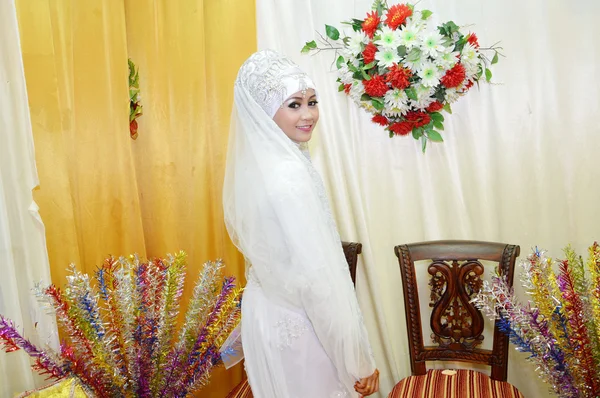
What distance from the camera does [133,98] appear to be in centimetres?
241

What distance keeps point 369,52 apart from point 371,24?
0.12 m

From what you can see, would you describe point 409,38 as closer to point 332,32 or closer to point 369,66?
point 369,66

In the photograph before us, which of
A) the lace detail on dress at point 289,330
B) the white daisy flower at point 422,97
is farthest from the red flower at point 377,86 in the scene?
the lace detail on dress at point 289,330

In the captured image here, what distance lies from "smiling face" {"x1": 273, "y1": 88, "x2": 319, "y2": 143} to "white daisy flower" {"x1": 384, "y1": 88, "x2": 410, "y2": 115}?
2.21 ft

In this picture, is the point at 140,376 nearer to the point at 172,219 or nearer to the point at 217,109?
the point at 172,219

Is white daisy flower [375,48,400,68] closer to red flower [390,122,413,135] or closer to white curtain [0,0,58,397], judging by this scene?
red flower [390,122,413,135]

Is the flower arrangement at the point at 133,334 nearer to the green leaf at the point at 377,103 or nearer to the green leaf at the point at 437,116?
the green leaf at the point at 377,103

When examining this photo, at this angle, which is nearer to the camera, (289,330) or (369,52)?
(289,330)

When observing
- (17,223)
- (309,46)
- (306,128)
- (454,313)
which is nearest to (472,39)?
(309,46)

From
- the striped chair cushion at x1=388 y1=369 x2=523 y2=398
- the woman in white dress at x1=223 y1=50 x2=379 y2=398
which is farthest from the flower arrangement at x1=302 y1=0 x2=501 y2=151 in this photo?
the striped chair cushion at x1=388 y1=369 x2=523 y2=398

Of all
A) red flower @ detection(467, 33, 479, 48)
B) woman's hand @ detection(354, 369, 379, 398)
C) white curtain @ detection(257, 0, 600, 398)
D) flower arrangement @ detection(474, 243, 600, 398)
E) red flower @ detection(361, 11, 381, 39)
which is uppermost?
red flower @ detection(361, 11, 381, 39)

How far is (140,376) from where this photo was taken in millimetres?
1627

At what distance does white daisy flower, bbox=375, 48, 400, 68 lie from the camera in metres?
2.32

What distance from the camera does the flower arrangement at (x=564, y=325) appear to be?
156 centimetres
